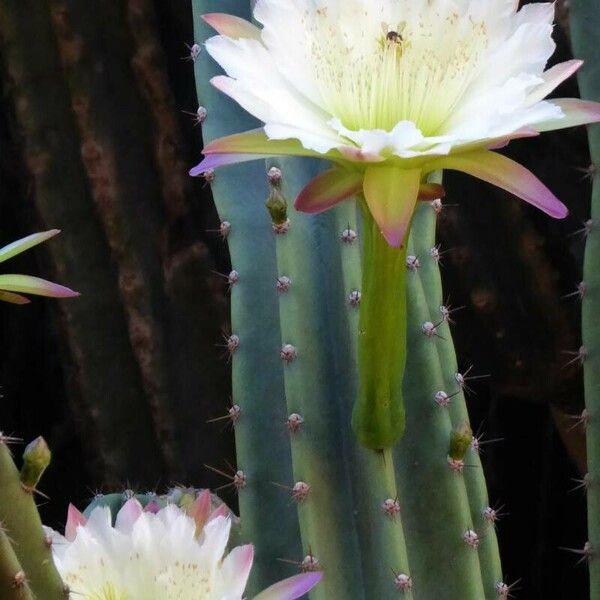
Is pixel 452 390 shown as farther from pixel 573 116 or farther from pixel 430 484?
pixel 573 116

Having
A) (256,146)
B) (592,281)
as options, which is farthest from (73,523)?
(592,281)

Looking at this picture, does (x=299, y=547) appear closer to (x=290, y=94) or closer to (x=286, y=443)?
(x=286, y=443)

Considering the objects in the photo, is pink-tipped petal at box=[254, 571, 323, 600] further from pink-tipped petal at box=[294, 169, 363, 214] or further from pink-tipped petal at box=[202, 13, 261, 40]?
pink-tipped petal at box=[202, 13, 261, 40]

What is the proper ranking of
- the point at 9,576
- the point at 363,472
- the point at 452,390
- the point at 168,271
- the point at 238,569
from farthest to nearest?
the point at 168,271 → the point at 452,390 → the point at 363,472 → the point at 238,569 → the point at 9,576

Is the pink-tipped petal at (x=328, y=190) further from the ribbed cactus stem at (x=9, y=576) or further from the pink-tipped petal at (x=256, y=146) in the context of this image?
the ribbed cactus stem at (x=9, y=576)

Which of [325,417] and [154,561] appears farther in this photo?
[325,417]
